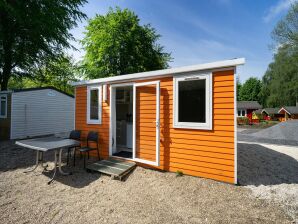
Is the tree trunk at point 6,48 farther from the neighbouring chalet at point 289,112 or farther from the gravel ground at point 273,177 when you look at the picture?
the neighbouring chalet at point 289,112

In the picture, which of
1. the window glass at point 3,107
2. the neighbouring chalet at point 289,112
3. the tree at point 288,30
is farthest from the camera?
the neighbouring chalet at point 289,112

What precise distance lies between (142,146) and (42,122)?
9608 mm

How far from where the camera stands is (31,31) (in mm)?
12453

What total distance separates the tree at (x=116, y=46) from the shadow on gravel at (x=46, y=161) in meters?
11.5

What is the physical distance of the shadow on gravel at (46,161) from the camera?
14.5 feet

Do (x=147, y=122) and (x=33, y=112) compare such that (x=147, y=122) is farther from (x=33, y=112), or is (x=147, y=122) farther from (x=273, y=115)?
(x=273, y=115)

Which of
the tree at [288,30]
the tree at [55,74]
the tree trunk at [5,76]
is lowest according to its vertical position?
the tree trunk at [5,76]

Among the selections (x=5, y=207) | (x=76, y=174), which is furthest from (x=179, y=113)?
(x=5, y=207)

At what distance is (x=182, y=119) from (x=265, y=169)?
2.91 metres

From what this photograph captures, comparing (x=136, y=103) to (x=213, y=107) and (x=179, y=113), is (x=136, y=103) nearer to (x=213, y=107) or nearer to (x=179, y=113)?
(x=179, y=113)

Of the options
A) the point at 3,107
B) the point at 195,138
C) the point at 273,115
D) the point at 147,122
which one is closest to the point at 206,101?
the point at 195,138

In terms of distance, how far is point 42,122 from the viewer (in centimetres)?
1186

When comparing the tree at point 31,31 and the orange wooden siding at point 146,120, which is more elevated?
the tree at point 31,31

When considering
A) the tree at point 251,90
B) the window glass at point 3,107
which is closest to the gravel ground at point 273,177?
the window glass at point 3,107
